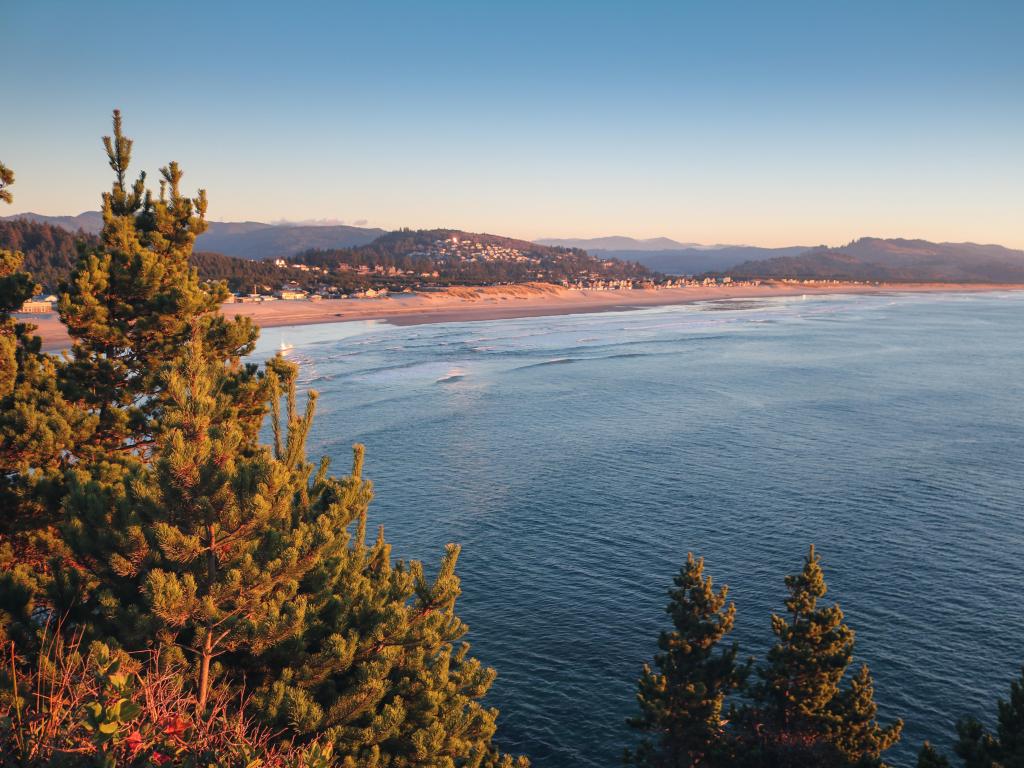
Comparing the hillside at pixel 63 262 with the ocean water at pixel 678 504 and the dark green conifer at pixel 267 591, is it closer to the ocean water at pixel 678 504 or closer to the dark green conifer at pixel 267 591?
the ocean water at pixel 678 504

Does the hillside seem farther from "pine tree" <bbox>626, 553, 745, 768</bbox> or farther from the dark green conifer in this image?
"pine tree" <bbox>626, 553, 745, 768</bbox>

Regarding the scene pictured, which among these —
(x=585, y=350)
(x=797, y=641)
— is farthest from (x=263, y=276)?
(x=797, y=641)

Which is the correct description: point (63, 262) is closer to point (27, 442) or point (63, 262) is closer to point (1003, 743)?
point (27, 442)

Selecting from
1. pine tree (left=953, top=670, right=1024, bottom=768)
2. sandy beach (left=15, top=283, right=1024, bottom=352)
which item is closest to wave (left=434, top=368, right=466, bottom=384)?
sandy beach (left=15, top=283, right=1024, bottom=352)

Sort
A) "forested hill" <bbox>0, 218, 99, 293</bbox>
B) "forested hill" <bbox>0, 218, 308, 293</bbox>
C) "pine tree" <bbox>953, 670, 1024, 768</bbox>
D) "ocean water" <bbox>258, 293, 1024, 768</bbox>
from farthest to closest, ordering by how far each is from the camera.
Answer: "forested hill" <bbox>0, 218, 308, 293</bbox> < "forested hill" <bbox>0, 218, 99, 293</bbox> < "ocean water" <bbox>258, 293, 1024, 768</bbox> < "pine tree" <bbox>953, 670, 1024, 768</bbox>

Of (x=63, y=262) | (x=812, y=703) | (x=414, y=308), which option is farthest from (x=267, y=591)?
(x=63, y=262)
